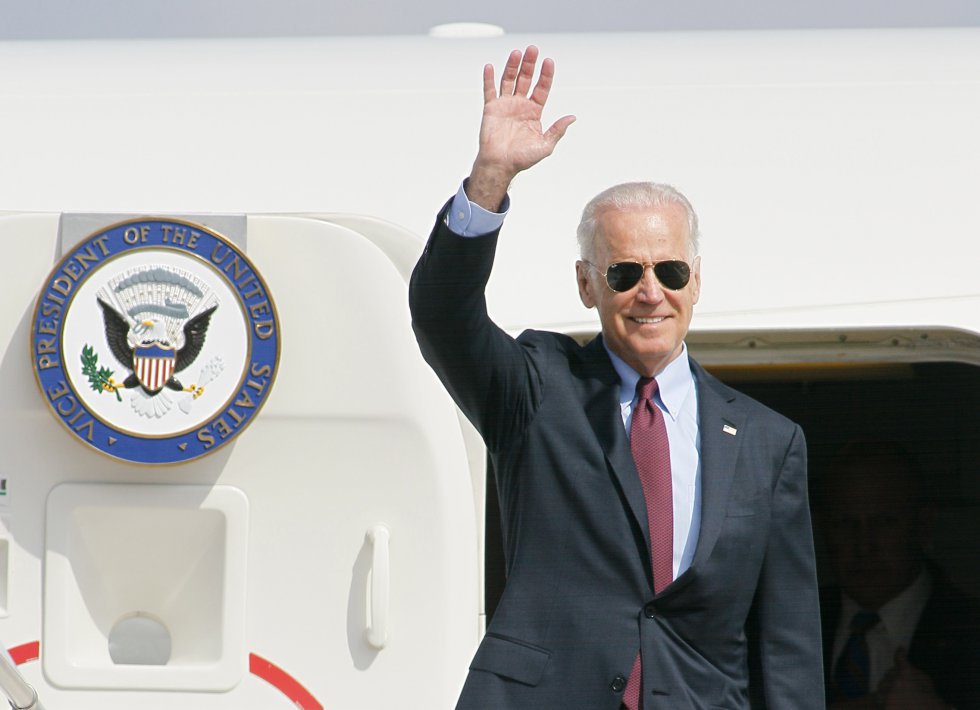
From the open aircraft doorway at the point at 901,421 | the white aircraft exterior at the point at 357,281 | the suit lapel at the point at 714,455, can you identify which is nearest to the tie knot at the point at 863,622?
the open aircraft doorway at the point at 901,421

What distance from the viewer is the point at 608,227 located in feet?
6.19

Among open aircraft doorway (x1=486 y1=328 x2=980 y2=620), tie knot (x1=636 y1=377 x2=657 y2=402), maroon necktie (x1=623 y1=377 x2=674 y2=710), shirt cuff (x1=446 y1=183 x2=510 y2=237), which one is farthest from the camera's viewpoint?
open aircraft doorway (x1=486 y1=328 x2=980 y2=620)

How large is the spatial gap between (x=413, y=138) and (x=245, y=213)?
1.30 feet

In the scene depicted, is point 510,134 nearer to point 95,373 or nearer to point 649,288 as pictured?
point 649,288

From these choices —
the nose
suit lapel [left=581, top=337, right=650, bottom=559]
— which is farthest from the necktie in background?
the nose

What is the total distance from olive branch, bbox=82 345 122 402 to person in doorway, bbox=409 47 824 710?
36.6 inches

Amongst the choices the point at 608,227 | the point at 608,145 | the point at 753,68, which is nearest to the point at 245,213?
the point at 608,145

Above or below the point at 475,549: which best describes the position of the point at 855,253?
above

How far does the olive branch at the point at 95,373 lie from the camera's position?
2.46m

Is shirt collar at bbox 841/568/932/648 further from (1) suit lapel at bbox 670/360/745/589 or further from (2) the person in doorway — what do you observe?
(1) suit lapel at bbox 670/360/745/589

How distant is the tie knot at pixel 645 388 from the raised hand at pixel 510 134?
378 millimetres

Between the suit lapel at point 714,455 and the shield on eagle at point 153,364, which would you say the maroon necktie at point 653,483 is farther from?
the shield on eagle at point 153,364

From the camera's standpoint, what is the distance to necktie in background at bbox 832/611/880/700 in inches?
135

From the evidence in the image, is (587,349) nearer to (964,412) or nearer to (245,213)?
(245,213)
